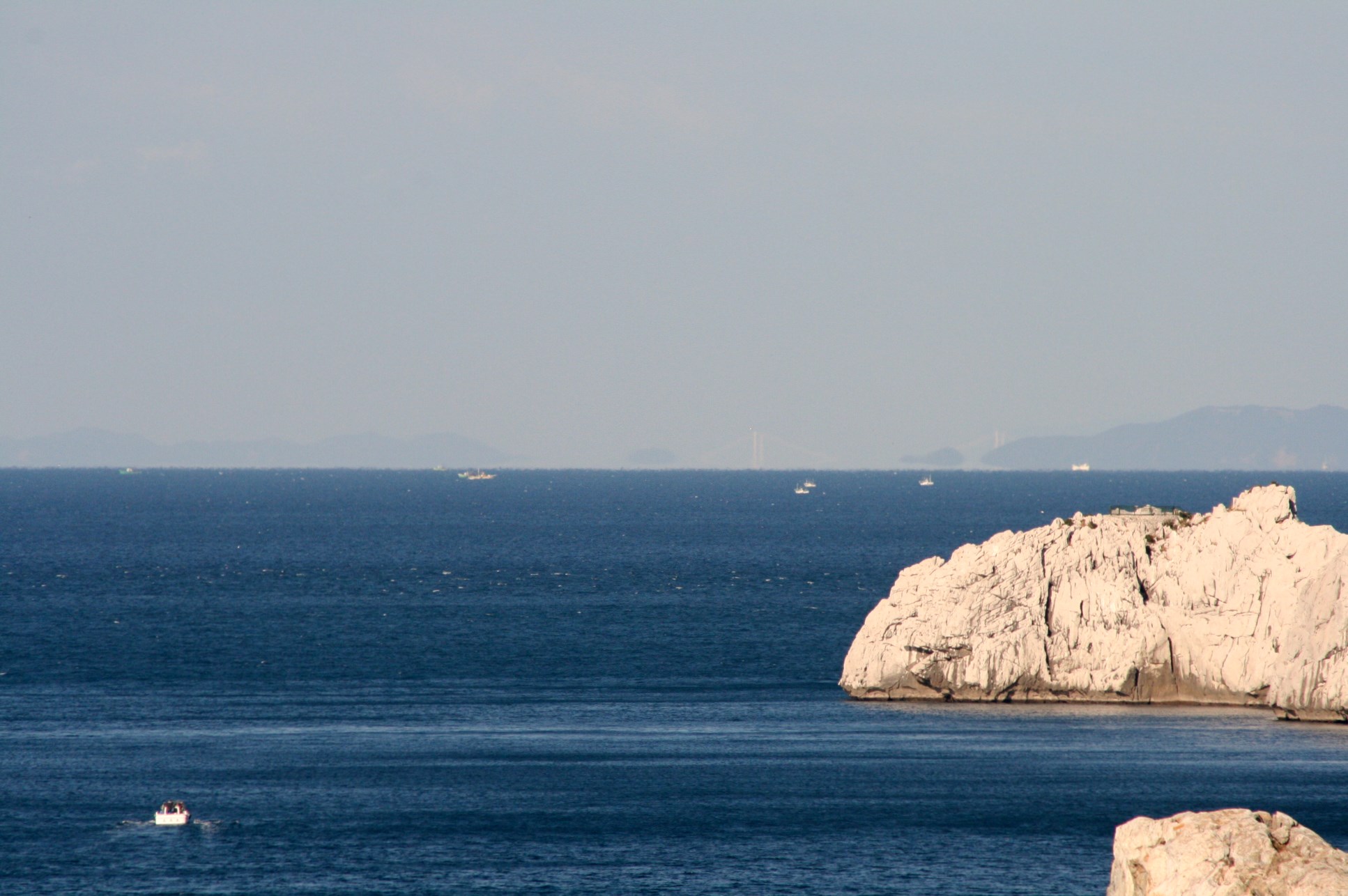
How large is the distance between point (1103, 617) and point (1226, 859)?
59.1 meters

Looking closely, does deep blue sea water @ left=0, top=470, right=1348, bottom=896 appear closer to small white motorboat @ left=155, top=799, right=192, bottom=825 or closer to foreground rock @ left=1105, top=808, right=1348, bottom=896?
small white motorboat @ left=155, top=799, right=192, bottom=825

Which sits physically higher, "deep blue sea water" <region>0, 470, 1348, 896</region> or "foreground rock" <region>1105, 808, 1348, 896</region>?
"foreground rock" <region>1105, 808, 1348, 896</region>

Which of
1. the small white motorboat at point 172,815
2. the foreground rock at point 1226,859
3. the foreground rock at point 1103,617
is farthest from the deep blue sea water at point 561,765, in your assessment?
the foreground rock at point 1226,859

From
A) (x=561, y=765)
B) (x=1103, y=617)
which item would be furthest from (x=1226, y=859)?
(x=1103, y=617)

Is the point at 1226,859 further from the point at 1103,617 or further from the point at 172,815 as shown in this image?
the point at 1103,617

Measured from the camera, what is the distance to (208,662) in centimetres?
11300

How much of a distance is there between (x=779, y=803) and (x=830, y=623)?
62.9 metres

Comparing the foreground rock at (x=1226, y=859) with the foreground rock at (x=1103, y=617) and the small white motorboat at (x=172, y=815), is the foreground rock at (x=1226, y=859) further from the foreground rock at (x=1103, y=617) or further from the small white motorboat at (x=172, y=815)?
the foreground rock at (x=1103, y=617)

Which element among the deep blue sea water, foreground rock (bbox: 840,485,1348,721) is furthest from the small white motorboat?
foreground rock (bbox: 840,485,1348,721)

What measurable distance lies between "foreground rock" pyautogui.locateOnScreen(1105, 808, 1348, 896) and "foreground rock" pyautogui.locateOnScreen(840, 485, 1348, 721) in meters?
55.9

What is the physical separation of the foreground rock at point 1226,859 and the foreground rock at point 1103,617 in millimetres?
55859

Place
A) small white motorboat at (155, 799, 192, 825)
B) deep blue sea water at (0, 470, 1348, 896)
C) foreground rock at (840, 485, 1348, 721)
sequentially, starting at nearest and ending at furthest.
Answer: deep blue sea water at (0, 470, 1348, 896)
small white motorboat at (155, 799, 192, 825)
foreground rock at (840, 485, 1348, 721)

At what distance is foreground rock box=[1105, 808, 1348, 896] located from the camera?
36188mm

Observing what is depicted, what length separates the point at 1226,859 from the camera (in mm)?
36406
